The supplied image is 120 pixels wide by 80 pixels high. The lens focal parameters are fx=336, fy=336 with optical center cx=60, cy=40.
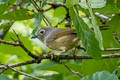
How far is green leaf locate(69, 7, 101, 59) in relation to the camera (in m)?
2.62

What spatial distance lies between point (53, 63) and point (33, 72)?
551 mm

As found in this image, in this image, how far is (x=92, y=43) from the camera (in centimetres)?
269

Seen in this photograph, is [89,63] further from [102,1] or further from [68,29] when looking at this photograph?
[68,29]

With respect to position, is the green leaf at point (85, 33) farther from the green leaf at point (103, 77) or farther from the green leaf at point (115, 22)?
the green leaf at point (115, 22)

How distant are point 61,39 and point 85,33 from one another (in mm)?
2772

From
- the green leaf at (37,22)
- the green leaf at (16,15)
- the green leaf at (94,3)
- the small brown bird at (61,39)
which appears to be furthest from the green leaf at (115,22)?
the small brown bird at (61,39)

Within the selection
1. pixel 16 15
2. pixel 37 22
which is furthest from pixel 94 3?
pixel 16 15

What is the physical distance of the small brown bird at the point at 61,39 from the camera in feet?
16.5

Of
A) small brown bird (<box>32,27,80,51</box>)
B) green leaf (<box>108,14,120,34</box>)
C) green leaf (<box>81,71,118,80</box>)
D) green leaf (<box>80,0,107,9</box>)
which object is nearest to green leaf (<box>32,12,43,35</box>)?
green leaf (<box>80,0,107,9</box>)

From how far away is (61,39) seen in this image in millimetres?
5426

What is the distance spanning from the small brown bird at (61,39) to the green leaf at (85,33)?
215cm

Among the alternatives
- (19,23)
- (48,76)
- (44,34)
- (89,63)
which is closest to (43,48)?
(44,34)

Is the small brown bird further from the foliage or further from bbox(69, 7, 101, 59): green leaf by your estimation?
bbox(69, 7, 101, 59): green leaf

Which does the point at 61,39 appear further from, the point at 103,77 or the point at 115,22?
the point at 103,77
